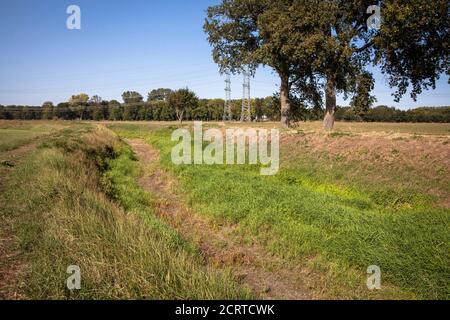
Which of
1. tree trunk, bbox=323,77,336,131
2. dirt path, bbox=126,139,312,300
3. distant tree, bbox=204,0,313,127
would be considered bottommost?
dirt path, bbox=126,139,312,300

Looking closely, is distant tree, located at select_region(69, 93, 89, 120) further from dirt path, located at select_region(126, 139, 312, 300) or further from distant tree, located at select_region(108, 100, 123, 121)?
dirt path, located at select_region(126, 139, 312, 300)

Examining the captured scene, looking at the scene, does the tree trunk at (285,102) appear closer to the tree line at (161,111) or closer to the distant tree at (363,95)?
the distant tree at (363,95)

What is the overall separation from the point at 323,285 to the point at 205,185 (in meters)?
7.64

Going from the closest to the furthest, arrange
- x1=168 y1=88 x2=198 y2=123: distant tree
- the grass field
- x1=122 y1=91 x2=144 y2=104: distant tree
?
1. the grass field
2. x1=168 y1=88 x2=198 y2=123: distant tree
3. x1=122 y1=91 x2=144 y2=104: distant tree

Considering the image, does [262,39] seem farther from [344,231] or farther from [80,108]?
[80,108]

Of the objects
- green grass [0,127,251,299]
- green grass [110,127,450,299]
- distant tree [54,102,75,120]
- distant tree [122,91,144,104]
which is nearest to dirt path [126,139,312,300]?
green grass [110,127,450,299]

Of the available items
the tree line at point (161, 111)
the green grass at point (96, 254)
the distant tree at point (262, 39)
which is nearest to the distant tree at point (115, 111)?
the tree line at point (161, 111)

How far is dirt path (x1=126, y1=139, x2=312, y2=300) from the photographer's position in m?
6.43

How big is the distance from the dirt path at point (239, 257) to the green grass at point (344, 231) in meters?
0.34

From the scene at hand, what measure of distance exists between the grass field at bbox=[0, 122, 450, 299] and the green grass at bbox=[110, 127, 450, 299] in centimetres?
3

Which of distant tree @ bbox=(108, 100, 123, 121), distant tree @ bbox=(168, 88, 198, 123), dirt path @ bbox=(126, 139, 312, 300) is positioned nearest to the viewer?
dirt path @ bbox=(126, 139, 312, 300)

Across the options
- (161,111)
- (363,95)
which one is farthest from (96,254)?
(161,111)

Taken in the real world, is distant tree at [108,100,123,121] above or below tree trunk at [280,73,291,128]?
above

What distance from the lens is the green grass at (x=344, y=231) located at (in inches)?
248
